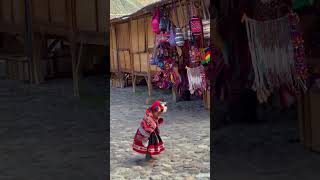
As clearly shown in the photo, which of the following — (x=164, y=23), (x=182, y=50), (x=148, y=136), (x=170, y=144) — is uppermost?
(x=164, y=23)

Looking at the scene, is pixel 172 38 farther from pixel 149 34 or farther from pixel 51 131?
pixel 51 131

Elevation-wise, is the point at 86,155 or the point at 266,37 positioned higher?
the point at 266,37

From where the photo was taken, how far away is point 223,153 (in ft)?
11.7

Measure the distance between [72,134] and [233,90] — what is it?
6.35 ft

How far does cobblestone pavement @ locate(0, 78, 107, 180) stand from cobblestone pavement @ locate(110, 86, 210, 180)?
379 millimetres

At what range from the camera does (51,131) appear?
5.09 metres

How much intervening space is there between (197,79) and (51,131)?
295 cm

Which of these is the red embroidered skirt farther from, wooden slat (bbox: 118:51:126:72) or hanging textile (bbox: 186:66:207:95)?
wooden slat (bbox: 118:51:126:72)

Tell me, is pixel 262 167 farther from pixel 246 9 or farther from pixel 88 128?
pixel 88 128

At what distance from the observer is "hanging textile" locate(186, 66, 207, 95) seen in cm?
716

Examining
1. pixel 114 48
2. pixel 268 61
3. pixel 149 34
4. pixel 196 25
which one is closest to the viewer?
pixel 268 61

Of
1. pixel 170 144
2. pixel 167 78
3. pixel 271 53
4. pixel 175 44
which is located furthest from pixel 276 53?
pixel 167 78

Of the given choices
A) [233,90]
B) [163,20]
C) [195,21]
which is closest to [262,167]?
[233,90]

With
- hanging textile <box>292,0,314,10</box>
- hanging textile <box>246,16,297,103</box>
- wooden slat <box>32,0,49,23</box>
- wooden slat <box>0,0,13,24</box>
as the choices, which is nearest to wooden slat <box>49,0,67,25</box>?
wooden slat <box>32,0,49,23</box>
